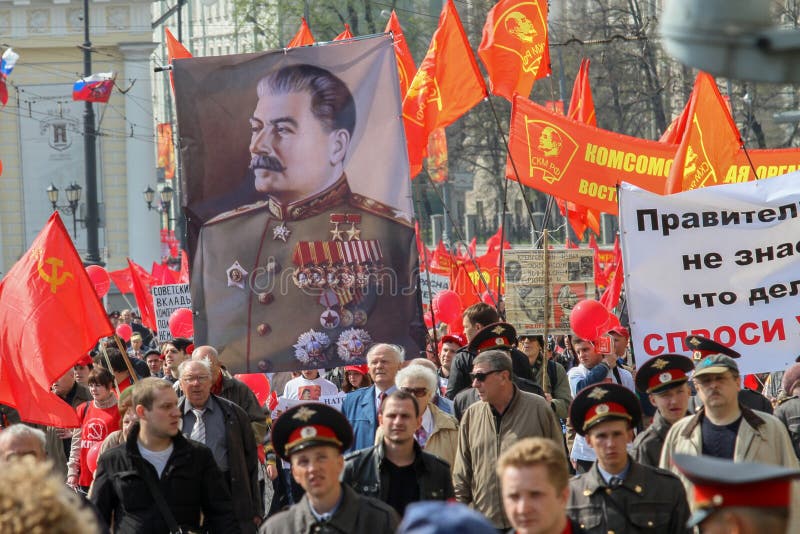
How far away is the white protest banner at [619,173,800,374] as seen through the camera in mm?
9375

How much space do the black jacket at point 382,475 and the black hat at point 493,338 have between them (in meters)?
2.71

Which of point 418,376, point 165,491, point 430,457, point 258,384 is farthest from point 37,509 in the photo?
point 258,384

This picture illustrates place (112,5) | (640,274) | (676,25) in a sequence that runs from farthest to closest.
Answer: (112,5)
(640,274)
(676,25)

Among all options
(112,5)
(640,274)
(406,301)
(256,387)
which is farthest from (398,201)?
(112,5)

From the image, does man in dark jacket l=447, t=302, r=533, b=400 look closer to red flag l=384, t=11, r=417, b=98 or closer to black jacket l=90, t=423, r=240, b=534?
black jacket l=90, t=423, r=240, b=534

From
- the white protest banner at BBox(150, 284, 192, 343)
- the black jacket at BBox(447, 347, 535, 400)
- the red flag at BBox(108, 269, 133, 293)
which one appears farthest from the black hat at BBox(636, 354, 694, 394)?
the red flag at BBox(108, 269, 133, 293)

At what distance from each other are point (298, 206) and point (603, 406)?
4.10 meters

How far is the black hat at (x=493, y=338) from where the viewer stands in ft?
31.8

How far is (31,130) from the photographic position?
152ft

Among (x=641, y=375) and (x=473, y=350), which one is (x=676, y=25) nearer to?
(x=641, y=375)

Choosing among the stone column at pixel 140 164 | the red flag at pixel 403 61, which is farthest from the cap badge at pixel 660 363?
the stone column at pixel 140 164

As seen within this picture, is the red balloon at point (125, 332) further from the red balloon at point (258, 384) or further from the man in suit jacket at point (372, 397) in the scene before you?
the man in suit jacket at point (372, 397)

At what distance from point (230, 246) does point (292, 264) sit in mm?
417

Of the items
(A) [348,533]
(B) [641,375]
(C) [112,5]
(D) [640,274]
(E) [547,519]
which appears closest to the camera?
(E) [547,519]
